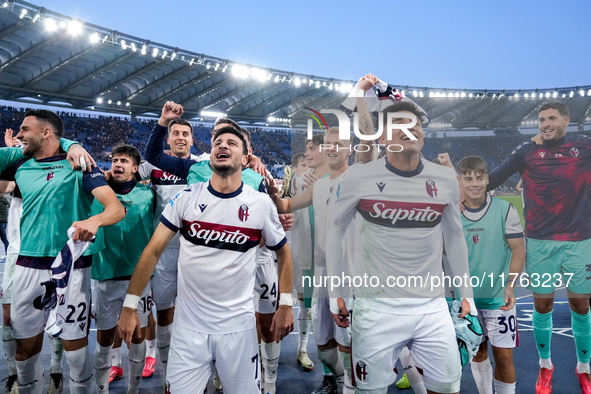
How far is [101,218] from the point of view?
260 cm

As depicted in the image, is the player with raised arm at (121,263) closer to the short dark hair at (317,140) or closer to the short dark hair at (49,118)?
the short dark hair at (49,118)

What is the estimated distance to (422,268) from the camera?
2.55 metres

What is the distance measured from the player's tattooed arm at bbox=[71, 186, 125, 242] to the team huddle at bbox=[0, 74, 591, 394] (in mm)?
12

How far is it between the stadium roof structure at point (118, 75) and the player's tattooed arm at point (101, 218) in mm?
6296

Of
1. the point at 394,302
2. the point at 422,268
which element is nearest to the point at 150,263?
the point at 394,302

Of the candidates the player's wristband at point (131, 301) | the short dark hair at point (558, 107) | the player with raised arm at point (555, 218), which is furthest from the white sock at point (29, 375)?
the short dark hair at point (558, 107)

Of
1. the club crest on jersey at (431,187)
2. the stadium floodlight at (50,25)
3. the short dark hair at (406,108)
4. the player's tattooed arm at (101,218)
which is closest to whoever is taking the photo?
the player's tattooed arm at (101,218)

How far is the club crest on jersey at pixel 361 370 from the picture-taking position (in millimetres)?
2463

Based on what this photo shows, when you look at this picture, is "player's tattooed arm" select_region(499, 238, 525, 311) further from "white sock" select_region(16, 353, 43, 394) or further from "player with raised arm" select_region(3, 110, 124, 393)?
"white sock" select_region(16, 353, 43, 394)

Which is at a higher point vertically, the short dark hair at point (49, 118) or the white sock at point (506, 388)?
the short dark hair at point (49, 118)

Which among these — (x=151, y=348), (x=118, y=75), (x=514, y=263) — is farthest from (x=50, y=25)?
(x=514, y=263)

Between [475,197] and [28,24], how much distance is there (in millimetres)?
17024

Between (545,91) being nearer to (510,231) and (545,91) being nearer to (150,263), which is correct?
(510,231)

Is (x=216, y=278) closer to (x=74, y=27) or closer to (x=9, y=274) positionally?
(x=9, y=274)
